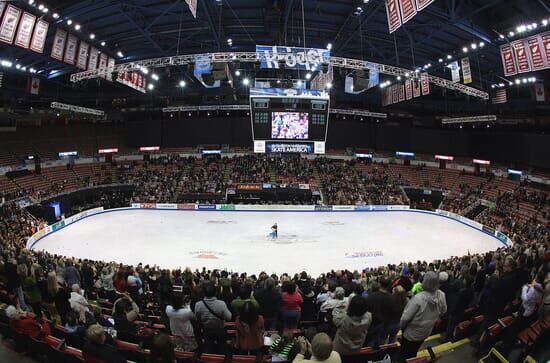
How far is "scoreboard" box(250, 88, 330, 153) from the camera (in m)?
Result: 29.4

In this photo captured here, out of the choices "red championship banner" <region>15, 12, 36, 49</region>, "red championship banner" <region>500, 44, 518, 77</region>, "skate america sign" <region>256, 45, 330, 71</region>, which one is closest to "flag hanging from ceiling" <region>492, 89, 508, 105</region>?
"red championship banner" <region>500, 44, 518, 77</region>

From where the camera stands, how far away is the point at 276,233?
27.0 metres

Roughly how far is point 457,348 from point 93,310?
6.42 metres

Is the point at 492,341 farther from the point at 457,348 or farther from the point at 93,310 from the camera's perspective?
the point at 93,310

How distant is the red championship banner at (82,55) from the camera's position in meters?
23.9

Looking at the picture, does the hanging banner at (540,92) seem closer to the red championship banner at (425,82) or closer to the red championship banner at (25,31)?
the red championship banner at (425,82)

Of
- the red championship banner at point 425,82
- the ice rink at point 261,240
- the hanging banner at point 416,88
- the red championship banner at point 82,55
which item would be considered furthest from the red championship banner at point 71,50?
the hanging banner at point 416,88

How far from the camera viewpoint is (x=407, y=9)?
15.0 m

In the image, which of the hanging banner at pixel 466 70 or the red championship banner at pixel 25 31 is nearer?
the red championship banner at pixel 25 31

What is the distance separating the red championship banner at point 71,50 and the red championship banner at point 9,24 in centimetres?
565

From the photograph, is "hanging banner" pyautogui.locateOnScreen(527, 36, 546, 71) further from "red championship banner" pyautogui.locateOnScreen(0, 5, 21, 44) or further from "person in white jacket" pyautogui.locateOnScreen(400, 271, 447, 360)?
"red championship banner" pyautogui.locateOnScreen(0, 5, 21, 44)

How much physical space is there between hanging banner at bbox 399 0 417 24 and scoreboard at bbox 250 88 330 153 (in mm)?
13908

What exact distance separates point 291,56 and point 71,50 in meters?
13.5

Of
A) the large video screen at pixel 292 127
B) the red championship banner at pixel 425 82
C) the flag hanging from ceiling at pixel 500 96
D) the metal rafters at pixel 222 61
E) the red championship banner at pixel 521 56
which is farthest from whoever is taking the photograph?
the flag hanging from ceiling at pixel 500 96
